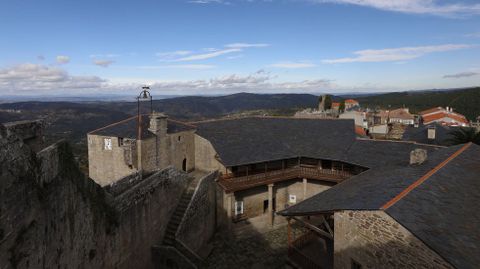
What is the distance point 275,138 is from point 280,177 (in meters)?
4.05

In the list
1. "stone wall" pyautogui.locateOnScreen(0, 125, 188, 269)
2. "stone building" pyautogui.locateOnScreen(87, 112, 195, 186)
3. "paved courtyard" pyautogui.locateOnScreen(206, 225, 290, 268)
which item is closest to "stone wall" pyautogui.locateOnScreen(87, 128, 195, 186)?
"stone building" pyautogui.locateOnScreen(87, 112, 195, 186)

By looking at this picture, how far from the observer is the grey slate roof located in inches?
918

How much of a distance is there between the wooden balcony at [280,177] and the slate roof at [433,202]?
7.23 meters

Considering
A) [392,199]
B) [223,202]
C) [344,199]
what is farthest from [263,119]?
[392,199]

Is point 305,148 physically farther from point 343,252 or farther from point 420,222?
point 420,222

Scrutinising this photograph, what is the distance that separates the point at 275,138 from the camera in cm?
2648

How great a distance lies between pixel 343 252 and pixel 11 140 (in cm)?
1092

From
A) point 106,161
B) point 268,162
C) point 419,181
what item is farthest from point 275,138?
point 419,181

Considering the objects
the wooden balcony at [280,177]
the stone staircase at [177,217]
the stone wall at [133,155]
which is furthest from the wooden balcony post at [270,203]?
the stone wall at [133,155]

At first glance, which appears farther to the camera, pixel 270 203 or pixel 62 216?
pixel 270 203

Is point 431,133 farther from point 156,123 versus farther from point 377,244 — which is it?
point 156,123

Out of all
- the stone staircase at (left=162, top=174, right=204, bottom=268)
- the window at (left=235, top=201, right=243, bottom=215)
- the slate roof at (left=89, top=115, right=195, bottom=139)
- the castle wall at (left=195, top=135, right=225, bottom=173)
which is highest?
the slate roof at (left=89, top=115, right=195, bottom=139)

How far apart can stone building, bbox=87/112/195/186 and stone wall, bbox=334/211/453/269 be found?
11.8m

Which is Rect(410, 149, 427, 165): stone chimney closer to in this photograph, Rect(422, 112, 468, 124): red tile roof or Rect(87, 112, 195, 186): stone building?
Rect(87, 112, 195, 186): stone building
